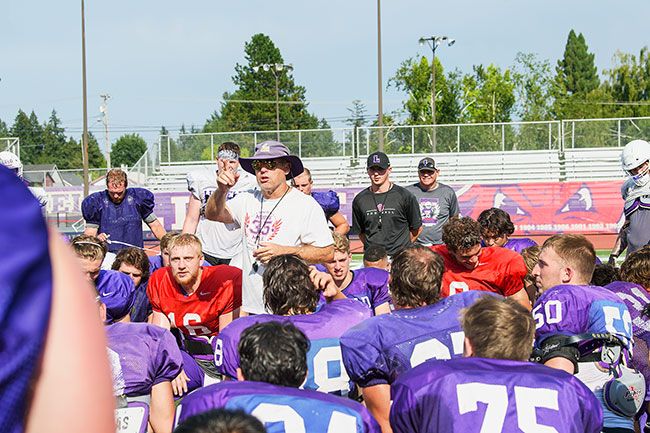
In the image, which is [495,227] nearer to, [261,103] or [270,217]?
[270,217]

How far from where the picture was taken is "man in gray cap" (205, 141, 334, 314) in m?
5.27

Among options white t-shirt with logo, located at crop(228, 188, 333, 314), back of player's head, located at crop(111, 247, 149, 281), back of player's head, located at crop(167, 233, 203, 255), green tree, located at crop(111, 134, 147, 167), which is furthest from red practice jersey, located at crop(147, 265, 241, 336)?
green tree, located at crop(111, 134, 147, 167)

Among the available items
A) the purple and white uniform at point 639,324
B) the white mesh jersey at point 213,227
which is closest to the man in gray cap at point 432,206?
the white mesh jersey at point 213,227

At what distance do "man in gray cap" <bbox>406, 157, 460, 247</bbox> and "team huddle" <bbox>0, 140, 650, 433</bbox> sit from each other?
1476 mm

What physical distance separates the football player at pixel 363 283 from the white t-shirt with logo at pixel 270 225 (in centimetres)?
79

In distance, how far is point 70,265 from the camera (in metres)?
0.84

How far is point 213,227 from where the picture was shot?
7988mm

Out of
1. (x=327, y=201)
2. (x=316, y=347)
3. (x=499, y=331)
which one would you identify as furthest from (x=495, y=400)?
(x=327, y=201)

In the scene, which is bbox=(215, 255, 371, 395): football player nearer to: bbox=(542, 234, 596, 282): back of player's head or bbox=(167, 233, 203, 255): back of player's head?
bbox=(542, 234, 596, 282): back of player's head

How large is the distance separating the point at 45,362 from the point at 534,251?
20.2ft

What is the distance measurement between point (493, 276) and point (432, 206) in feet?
9.56

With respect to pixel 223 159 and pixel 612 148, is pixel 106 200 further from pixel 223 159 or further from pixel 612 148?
pixel 612 148

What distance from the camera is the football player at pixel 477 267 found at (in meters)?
6.15

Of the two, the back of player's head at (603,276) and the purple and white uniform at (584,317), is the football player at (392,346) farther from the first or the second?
the back of player's head at (603,276)
